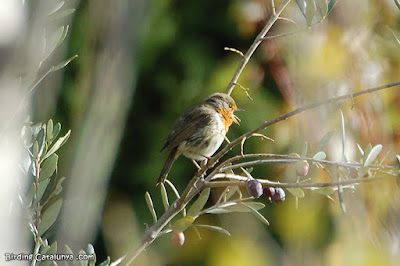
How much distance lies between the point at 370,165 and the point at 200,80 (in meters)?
2.23

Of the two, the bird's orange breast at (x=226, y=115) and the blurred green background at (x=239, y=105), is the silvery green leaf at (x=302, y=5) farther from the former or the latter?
the bird's orange breast at (x=226, y=115)

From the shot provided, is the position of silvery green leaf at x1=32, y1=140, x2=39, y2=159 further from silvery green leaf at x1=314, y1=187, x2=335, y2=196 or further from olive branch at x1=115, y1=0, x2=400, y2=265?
silvery green leaf at x1=314, y1=187, x2=335, y2=196

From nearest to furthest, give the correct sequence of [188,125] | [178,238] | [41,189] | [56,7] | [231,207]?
1. [56,7]
2. [41,189]
3. [231,207]
4. [178,238]
5. [188,125]

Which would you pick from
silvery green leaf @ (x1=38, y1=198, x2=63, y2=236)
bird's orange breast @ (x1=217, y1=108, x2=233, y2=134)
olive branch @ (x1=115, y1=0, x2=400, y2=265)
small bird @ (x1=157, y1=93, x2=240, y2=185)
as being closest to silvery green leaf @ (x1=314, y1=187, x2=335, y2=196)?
olive branch @ (x1=115, y1=0, x2=400, y2=265)

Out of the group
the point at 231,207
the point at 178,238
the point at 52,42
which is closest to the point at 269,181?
the point at 231,207

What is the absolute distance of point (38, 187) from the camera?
3.54 feet

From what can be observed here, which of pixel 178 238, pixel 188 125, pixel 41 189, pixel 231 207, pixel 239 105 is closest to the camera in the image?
pixel 41 189

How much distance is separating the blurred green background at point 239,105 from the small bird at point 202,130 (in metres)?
0.29

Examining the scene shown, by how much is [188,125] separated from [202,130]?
2.4 inches

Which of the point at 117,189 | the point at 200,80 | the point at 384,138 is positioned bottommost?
the point at 117,189

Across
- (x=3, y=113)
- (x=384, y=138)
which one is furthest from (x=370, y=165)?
(x=3, y=113)

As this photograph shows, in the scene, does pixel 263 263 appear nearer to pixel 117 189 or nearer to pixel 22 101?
pixel 22 101

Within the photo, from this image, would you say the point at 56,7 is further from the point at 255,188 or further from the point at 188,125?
the point at 188,125

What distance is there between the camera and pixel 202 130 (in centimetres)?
252
